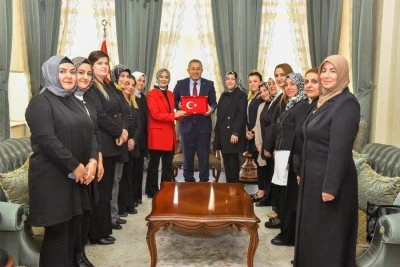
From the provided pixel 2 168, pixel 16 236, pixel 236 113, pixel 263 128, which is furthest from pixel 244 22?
pixel 16 236

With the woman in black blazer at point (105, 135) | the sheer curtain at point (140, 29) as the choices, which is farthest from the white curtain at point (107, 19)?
the woman in black blazer at point (105, 135)

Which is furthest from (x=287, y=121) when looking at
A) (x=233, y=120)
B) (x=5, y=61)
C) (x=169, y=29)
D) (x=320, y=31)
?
(x=169, y=29)

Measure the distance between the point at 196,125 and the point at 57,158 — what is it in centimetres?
292

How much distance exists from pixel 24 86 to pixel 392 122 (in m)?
4.24

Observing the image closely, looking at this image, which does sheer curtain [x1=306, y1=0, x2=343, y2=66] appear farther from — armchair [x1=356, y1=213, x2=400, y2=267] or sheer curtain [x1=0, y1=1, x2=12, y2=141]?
armchair [x1=356, y1=213, x2=400, y2=267]

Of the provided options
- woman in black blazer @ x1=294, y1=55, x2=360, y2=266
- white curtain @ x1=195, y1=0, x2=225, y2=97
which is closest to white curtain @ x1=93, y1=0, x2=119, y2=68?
white curtain @ x1=195, y1=0, x2=225, y2=97

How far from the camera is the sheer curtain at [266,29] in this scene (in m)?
6.54

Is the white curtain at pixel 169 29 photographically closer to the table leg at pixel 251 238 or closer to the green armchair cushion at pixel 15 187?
the green armchair cushion at pixel 15 187

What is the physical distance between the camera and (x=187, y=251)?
11.4ft

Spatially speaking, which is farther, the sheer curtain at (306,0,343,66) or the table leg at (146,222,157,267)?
the sheer curtain at (306,0,343,66)

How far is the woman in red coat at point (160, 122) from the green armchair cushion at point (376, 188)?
222 centimetres

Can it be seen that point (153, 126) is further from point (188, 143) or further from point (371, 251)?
point (371, 251)

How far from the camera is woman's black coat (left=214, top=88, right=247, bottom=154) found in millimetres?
5066

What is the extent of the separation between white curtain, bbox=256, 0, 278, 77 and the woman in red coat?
213 cm
